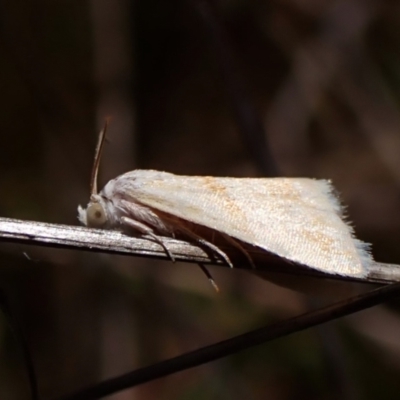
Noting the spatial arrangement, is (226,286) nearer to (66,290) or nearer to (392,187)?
(66,290)

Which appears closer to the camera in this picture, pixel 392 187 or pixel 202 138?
pixel 392 187

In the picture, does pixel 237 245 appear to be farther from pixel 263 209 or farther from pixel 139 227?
pixel 139 227

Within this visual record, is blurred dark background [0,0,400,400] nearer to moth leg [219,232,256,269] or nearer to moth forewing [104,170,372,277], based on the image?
moth forewing [104,170,372,277]

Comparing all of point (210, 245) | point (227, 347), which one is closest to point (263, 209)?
point (210, 245)

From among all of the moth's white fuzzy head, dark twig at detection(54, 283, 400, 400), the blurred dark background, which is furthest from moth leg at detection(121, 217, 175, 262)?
the blurred dark background

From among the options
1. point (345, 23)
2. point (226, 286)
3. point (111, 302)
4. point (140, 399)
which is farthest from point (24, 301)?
point (345, 23)
